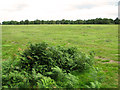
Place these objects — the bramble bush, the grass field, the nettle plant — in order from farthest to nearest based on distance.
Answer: the grass field < the nettle plant < the bramble bush

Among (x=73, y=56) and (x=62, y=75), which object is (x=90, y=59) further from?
(x=62, y=75)

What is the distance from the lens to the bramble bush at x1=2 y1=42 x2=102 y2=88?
4.66 m

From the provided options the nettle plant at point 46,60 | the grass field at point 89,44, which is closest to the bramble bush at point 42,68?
the nettle plant at point 46,60

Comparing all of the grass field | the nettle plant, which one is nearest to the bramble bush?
the nettle plant

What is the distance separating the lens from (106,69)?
24.1 feet

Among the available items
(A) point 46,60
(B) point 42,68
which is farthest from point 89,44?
(B) point 42,68

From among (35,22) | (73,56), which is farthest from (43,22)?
(73,56)

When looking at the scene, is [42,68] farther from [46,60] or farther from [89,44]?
[89,44]

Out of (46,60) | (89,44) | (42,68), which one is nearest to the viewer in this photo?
(42,68)

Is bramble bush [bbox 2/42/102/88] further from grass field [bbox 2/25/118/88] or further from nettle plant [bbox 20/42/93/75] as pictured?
grass field [bbox 2/25/118/88]

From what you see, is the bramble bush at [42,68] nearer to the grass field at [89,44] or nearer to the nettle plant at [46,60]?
the nettle plant at [46,60]

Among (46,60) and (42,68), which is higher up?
(46,60)

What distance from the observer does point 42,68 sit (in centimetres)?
542

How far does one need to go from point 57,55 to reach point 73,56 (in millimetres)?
1301
